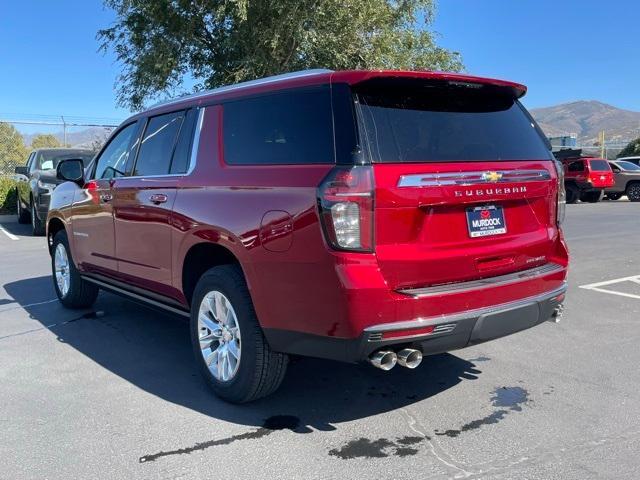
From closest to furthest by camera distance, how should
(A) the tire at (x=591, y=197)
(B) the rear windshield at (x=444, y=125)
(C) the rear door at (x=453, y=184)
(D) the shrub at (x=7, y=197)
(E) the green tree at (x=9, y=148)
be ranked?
(C) the rear door at (x=453, y=184), (B) the rear windshield at (x=444, y=125), (D) the shrub at (x=7, y=197), (E) the green tree at (x=9, y=148), (A) the tire at (x=591, y=197)

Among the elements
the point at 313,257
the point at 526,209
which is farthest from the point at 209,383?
the point at 526,209

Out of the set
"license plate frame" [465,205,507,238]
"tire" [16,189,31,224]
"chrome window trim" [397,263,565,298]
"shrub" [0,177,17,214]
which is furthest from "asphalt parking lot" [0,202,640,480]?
"shrub" [0,177,17,214]

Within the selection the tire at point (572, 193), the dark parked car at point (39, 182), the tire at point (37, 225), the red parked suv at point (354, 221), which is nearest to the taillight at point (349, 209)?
the red parked suv at point (354, 221)

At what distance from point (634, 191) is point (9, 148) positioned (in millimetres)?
25421

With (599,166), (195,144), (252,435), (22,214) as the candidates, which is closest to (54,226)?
(195,144)

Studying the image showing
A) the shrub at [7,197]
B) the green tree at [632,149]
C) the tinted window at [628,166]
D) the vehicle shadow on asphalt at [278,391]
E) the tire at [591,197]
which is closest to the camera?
the vehicle shadow on asphalt at [278,391]

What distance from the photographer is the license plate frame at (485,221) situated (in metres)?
3.49

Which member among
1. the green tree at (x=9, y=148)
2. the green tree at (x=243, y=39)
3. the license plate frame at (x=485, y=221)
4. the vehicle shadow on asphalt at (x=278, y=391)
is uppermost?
the green tree at (x=243, y=39)

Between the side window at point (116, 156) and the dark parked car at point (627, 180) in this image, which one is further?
the dark parked car at point (627, 180)

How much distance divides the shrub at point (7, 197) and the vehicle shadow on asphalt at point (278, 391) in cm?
1272

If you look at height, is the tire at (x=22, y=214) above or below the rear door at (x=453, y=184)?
below

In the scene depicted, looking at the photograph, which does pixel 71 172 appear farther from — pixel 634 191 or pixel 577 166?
pixel 634 191

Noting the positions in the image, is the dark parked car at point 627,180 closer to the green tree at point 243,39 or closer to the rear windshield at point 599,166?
the rear windshield at point 599,166

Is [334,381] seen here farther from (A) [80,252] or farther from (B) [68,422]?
(A) [80,252]
